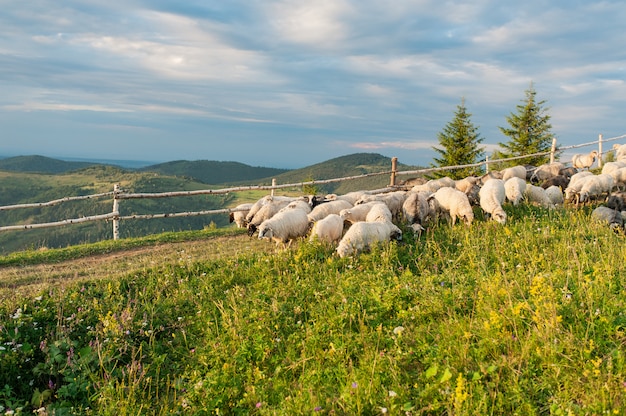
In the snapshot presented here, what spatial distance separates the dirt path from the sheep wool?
5268 mm

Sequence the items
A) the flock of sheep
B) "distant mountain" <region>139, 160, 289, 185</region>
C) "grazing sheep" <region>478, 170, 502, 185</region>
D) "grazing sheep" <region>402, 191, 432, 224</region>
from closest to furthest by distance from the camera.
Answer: the flock of sheep → "grazing sheep" <region>402, 191, 432, 224</region> → "grazing sheep" <region>478, 170, 502, 185</region> → "distant mountain" <region>139, 160, 289, 185</region>

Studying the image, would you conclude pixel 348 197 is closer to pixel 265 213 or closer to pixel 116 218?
pixel 265 213

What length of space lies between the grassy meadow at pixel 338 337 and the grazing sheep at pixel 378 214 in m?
2.14

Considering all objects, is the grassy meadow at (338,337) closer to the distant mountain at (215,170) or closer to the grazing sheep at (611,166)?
the grazing sheep at (611,166)

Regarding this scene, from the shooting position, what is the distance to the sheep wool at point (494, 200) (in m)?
10.6

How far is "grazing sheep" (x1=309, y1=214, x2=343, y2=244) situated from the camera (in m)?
9.39

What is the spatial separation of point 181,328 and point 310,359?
2.42 m

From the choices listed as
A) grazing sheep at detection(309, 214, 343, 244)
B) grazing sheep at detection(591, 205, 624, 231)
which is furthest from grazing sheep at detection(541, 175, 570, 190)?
grazing sheep at detection(309, 214, 343, 244)

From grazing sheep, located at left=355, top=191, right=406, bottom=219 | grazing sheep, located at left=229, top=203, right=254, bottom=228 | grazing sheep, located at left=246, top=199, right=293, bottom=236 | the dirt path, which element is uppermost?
grazing sheep, located at left=355, top=191, right=406, bottom=219

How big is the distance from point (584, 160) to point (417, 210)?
16826 mm

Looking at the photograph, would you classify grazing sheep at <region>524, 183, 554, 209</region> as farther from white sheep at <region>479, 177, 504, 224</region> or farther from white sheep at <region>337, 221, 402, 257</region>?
white sheep at <region>337, 221, 402, 257</region>

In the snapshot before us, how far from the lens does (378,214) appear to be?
34.0ft

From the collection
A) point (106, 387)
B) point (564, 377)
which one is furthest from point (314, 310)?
point (564, 377)

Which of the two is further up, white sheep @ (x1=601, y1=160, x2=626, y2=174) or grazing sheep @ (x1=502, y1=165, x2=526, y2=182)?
white sheep @ (x1=601, y1=160, x2=626, y2=174)
